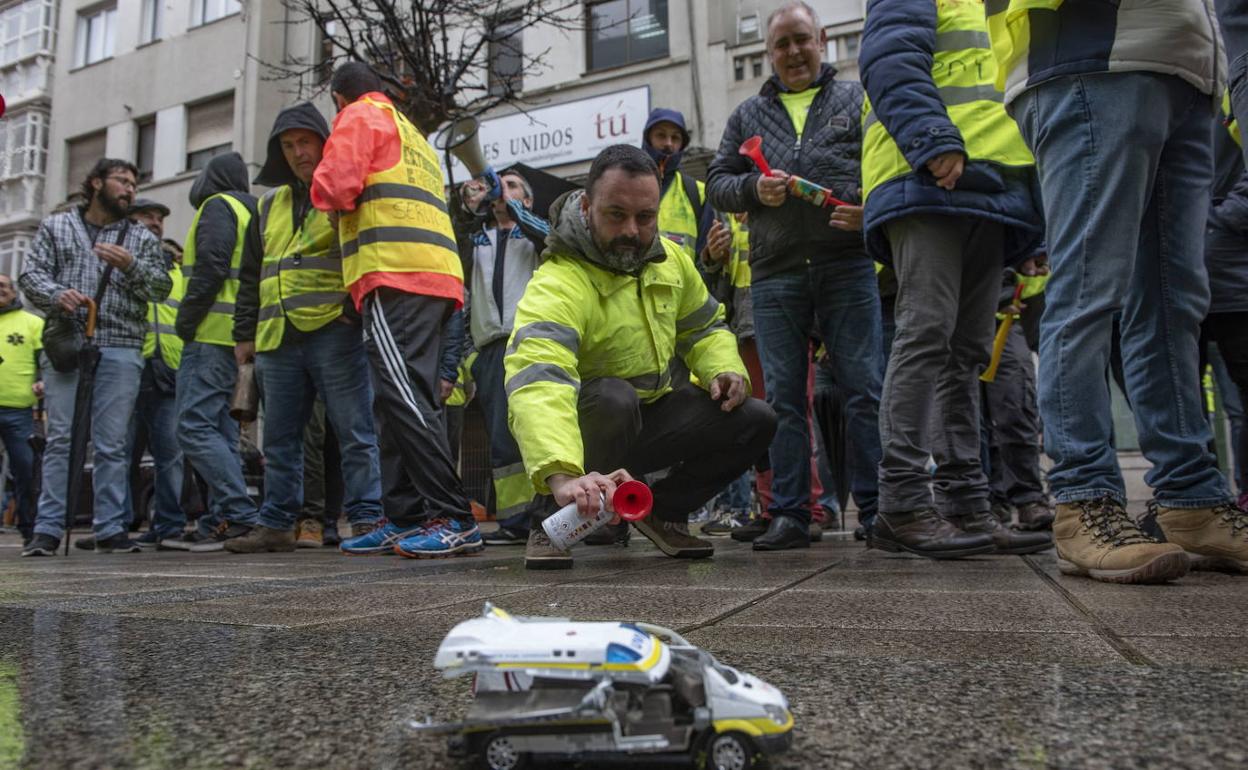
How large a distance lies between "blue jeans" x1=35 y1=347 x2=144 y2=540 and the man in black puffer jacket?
321 centimetres

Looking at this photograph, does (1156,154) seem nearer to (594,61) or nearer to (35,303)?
(35,303)

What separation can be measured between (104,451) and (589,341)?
3128 mm

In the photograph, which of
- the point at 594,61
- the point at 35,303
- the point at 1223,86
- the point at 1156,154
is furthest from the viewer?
the point at 594,61

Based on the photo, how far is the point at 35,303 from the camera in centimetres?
502

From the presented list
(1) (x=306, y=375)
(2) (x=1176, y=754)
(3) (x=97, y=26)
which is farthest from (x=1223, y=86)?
(3) (x=97, y=26)

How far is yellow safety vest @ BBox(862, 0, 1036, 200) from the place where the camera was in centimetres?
295

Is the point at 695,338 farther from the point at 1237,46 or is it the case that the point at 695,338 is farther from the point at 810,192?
the point at 1237,46

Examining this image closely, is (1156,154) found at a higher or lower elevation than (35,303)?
lower

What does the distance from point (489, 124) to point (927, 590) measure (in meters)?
13.3

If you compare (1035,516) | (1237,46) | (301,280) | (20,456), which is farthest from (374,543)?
(20,456)

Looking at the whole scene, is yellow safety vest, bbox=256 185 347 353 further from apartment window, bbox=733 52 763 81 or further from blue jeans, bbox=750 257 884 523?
apartment window, bbox=733 52 763 81

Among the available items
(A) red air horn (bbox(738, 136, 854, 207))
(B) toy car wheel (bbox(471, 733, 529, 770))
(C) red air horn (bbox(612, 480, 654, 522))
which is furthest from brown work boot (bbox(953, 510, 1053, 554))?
(B) toy car wheel (bbox(471, 733, 529, 770))

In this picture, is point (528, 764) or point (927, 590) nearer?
point (528, 764)

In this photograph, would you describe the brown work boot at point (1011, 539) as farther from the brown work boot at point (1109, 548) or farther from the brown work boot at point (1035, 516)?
the brown work boot at point (1035, 516)
